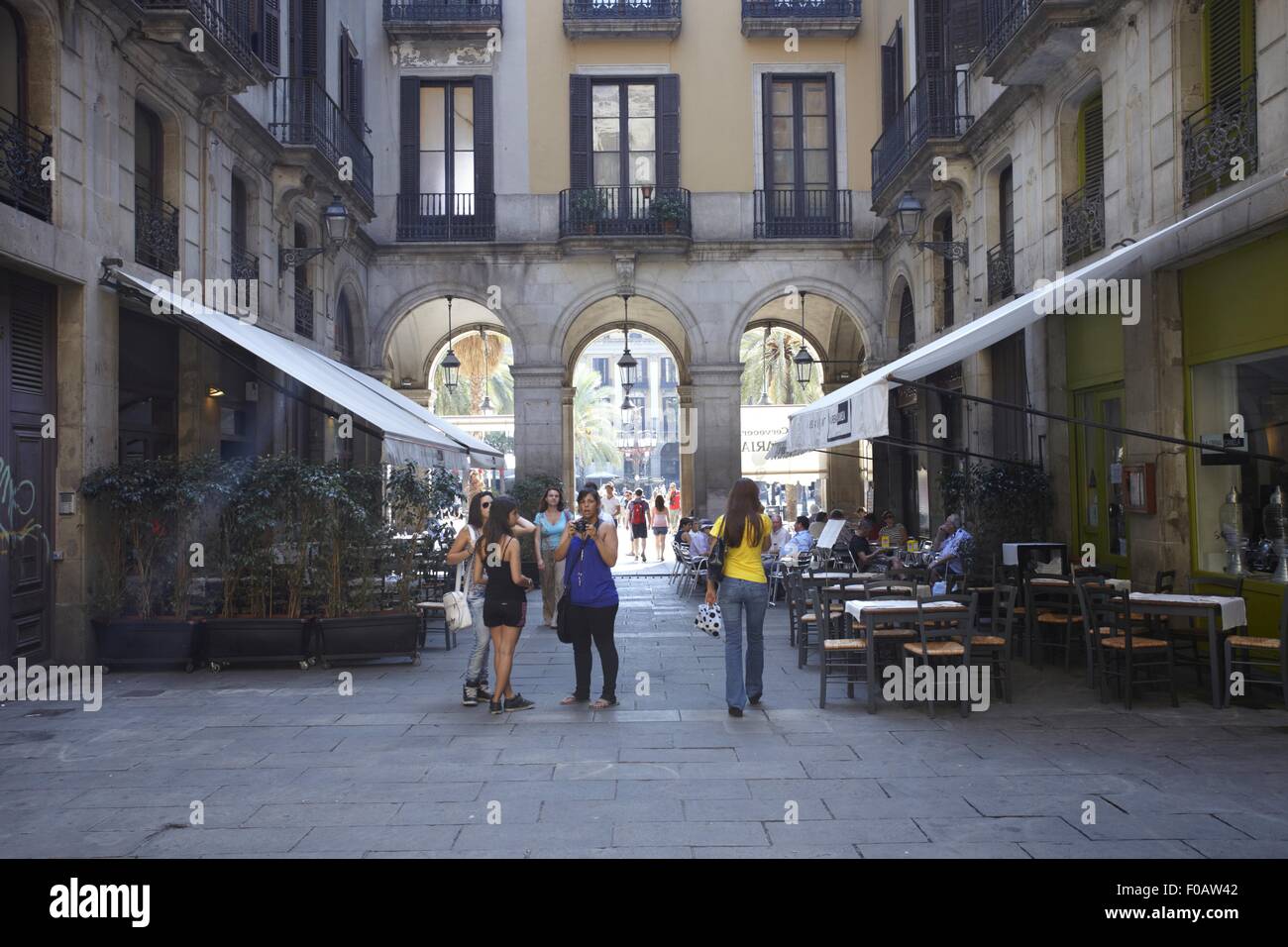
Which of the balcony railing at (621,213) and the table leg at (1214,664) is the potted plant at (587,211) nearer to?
the balcony railing at (621,213)

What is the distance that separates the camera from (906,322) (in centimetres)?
1900

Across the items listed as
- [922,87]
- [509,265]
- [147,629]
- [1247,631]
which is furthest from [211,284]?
[1247,631]

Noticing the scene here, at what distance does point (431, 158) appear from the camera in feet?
63.7

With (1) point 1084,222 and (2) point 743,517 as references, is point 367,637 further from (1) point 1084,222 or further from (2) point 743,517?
(1) point 1084,222

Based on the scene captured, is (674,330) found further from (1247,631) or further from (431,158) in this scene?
(1247,631)

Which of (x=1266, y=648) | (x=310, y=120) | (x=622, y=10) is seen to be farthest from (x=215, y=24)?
(x=1266, y=648)

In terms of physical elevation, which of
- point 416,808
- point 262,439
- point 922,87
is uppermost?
point 922,87

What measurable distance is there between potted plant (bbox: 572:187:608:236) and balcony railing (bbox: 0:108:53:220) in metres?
10.9

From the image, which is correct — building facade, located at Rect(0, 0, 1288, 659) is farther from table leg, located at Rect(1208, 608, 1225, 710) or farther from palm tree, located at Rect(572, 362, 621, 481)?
palm tree, located at Rect(572, 362, 621, 481)

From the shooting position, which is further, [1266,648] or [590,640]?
[590,640]

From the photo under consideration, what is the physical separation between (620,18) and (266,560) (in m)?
13.5

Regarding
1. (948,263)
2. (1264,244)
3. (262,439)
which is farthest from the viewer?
(948,263)

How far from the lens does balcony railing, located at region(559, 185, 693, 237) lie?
18.8m

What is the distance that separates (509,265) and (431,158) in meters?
2.49
